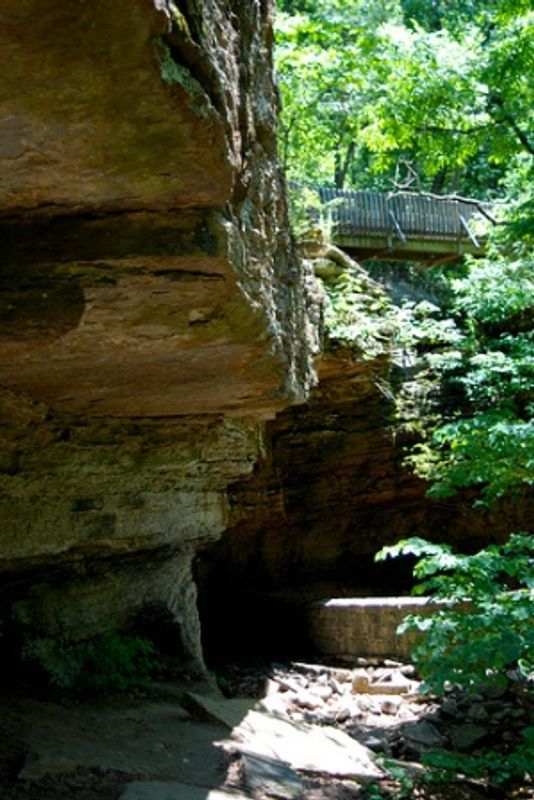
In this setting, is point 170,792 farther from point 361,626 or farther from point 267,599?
point 267,599

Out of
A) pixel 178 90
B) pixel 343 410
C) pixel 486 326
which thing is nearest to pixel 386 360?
pixel 343 410

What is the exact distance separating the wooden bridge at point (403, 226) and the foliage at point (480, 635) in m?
10.1

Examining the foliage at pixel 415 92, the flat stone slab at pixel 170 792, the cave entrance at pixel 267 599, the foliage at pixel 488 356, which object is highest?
the foliage at pixel 415 92

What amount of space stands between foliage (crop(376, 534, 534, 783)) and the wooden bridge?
33.2 ft

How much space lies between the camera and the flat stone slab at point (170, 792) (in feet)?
13.3

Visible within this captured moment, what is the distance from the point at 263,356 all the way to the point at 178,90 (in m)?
2.34

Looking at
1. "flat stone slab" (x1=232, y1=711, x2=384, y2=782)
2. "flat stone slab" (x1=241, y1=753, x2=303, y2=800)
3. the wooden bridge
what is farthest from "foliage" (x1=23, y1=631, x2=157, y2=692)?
the wooden bridge

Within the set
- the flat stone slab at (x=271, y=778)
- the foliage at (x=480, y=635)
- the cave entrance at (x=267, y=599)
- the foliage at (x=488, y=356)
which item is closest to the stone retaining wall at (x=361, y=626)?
the cave entrance at (x=267, y=599)

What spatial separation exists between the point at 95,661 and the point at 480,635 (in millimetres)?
3055

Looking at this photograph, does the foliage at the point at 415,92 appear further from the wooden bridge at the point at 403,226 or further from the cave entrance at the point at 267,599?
the cave entrance at the point at 267,599

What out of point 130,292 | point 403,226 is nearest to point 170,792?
point 130,292

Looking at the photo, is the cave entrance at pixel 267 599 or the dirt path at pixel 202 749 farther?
the cave entrance at pixel 267 599

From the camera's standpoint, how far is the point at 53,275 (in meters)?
3.30

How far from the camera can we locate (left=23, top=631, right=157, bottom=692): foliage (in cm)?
615
